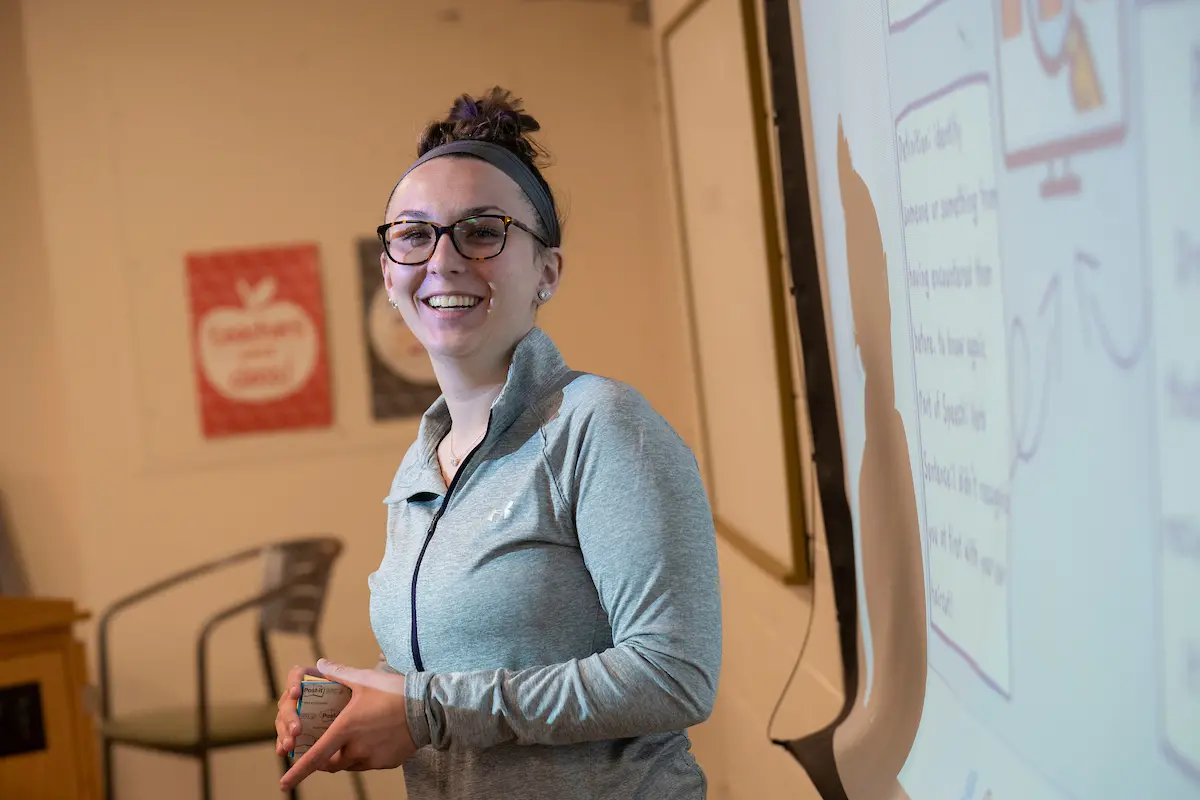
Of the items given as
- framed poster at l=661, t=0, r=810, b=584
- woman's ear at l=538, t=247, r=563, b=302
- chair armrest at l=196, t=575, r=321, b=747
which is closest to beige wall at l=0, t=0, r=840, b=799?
chair armrest at l=196, t=575, r=321, b=747

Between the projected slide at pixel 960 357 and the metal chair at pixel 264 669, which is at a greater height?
the projected slide at pixel 960 357

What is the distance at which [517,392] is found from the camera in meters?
1.07

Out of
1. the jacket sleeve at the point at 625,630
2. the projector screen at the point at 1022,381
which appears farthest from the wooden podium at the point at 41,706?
the projector screen at the point at 1022,381

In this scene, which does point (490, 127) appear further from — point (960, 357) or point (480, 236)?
point (960, 357)

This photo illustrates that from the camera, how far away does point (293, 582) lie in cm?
293

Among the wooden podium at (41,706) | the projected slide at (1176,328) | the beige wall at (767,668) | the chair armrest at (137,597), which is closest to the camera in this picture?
the projected slide at (1176,328)

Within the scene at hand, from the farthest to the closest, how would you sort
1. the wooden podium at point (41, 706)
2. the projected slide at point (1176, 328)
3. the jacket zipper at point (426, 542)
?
the wooden podium at point (41, 706) → the jacket zipper at point (426, 542) → the projected slide at point (1176, 328)

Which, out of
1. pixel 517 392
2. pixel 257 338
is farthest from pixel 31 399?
pixel 517 392

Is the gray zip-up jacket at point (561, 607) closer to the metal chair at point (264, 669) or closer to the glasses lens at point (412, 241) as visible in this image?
the glasses lens at point (412, 241)

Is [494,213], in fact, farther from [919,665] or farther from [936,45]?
[919,665]

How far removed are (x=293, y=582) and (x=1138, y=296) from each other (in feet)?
8.62

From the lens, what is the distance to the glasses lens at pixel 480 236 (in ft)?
3.60

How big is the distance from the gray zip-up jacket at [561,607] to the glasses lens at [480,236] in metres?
0.10

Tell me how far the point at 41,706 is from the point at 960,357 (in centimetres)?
262
